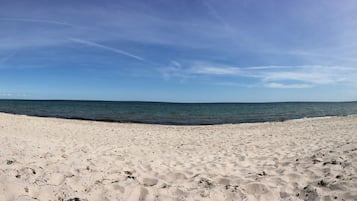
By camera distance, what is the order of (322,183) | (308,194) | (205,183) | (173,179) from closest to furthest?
(308,194)
(322,183)
(205,183)
(173,179)

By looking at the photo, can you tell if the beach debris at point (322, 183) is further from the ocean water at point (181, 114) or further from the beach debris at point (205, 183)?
the ocean water at point (181, 114)

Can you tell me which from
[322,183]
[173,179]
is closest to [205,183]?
[173,179]

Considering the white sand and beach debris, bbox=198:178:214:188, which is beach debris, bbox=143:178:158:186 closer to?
the white sand

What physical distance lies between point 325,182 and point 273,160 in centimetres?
270

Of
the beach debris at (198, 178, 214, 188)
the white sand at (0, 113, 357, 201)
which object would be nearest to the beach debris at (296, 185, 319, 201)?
the white sand at (0, 113, 357, 201)

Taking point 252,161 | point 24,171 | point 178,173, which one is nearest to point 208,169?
point 178,173

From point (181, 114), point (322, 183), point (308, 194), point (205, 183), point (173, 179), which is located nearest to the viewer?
point (308, 194)

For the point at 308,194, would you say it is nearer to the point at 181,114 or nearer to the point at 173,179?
the point at 173,179

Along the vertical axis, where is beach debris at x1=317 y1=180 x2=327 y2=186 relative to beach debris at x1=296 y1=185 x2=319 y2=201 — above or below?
above

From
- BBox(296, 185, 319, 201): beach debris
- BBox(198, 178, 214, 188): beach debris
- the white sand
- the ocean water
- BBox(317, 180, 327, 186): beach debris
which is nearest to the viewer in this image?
BBox(296, 185, 319, 201): beach debris

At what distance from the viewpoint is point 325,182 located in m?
5.03

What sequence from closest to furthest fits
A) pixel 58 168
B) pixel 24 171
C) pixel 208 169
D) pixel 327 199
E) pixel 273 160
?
pixel 327 199 → pixel 24 171 → pixel 58 168 → pixel 208 169 → pixel 273 160

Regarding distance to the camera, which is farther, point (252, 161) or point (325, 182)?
point (252, 161)

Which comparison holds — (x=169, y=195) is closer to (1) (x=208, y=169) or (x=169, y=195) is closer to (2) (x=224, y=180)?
(2) (x=224, y=180)
